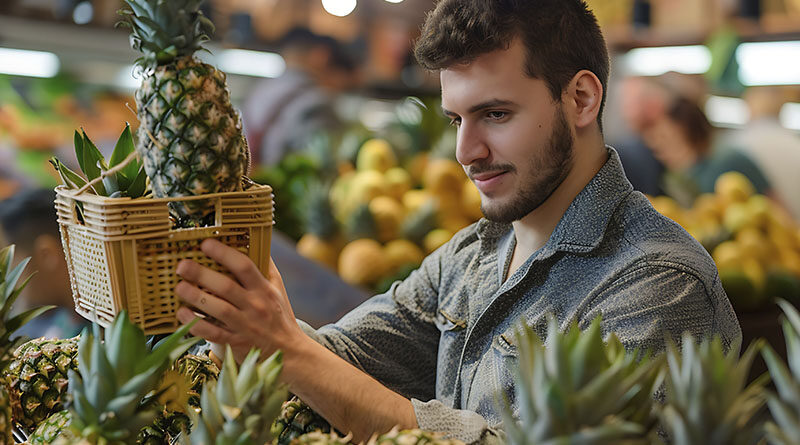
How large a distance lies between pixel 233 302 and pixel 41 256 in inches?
93.0

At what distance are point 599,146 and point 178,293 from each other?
1128 mm

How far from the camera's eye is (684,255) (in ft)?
5.24

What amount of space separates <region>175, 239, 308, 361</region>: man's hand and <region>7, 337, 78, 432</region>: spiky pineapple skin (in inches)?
16.5

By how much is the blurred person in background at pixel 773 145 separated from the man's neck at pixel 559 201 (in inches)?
149

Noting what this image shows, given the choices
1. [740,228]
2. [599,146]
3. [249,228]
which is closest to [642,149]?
[740,228]

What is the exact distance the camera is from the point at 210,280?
1.30 meters

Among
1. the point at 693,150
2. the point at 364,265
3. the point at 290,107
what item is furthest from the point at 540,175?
the point at 693,150

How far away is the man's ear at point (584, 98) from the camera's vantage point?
1800mm

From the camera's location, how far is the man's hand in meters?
1.29

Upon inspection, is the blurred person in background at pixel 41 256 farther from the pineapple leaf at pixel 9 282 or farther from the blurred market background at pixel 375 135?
the pineapple leaf at pixel 9 282

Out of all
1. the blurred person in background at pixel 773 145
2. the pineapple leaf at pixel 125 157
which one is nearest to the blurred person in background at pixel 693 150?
the blurred person in background at pixel 773 145

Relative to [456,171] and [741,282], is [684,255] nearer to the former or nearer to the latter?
[741,282]

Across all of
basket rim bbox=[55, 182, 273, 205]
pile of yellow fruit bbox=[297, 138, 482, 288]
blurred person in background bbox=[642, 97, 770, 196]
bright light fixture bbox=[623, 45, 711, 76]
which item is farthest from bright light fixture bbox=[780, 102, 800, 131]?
basket rim bbox=[55, 182, 273, 205]

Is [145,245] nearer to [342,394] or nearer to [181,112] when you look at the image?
[181,112]
